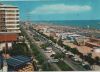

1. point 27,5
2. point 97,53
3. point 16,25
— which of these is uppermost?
point 27,5

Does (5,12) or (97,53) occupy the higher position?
(5,12)

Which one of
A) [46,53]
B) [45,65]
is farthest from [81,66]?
[46,53]

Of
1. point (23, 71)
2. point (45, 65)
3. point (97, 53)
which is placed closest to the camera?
point (23, 71)

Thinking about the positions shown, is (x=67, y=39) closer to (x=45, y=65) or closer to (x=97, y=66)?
(x=97, y=66)

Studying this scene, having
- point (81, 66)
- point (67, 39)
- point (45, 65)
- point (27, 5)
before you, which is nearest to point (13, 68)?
point (45, 65)

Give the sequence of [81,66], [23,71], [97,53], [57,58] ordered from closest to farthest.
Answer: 1. [23,71]
2. [81,66]
3. [57,58]
4. [97,53]

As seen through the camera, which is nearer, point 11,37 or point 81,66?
point 81,66

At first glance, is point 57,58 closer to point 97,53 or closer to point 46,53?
point 46,53
